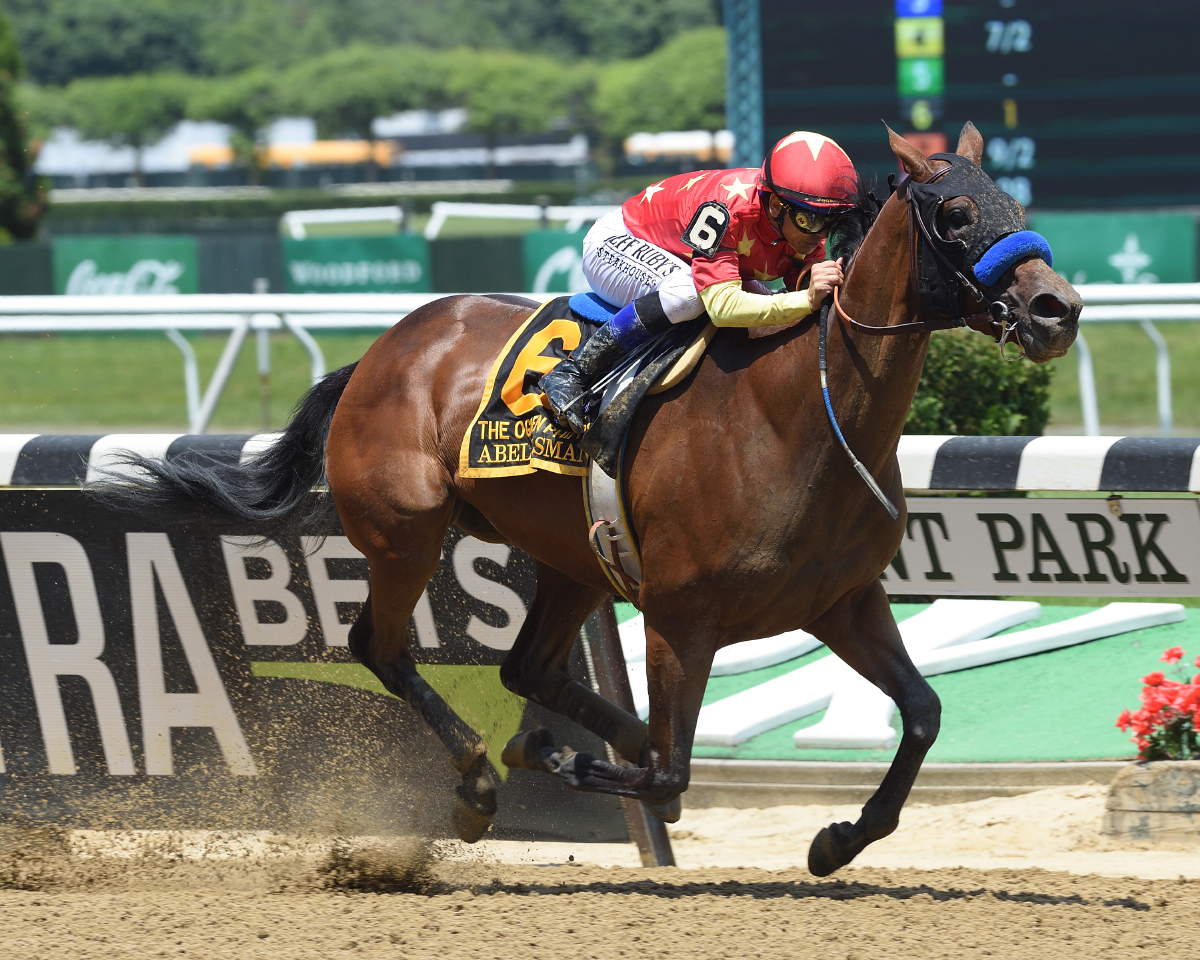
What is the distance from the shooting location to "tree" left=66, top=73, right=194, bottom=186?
72.1m

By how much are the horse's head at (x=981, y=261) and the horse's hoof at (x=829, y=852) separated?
4.01 ft

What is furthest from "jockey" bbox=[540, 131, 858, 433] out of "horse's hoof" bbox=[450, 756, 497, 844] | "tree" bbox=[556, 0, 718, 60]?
"tree" bbox=[556, 0, 718, 60]

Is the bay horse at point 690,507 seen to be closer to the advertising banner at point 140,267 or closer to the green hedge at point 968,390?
the green hedge at point 968,390

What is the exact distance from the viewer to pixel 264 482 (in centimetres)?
425

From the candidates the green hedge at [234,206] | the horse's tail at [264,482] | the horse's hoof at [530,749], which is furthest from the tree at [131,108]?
the horse's hoof at [530,749]

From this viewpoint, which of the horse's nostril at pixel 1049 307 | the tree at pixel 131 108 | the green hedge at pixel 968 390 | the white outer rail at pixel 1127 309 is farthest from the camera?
the tree at pixel 131 108

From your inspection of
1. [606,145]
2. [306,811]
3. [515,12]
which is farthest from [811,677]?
[515,12]

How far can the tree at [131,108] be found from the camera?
7212cm

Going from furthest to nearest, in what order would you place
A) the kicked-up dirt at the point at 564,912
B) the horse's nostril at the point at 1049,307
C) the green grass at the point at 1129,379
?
1. the green grass at the point at 1129,379
2. the kicked-up dirt at the point at 564,912
3. the horse's nostril at the point at 1049,307

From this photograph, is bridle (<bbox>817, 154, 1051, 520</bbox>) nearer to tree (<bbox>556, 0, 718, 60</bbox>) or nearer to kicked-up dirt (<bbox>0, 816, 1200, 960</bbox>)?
kicked-up dirt (<bbox>0, 816, 1200, 960</bbox>)

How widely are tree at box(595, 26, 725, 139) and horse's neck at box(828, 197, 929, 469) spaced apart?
56325 millimetres

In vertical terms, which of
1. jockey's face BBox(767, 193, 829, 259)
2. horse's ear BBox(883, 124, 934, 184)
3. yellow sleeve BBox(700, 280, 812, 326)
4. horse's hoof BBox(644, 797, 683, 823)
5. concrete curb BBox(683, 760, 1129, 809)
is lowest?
concrete curb BBox(683, 760, 1129, 809)

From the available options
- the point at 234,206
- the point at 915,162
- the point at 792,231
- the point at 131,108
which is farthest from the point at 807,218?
the point at 131,108

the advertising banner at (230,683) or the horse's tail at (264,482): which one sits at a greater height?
the horse's tail at (264,482)
